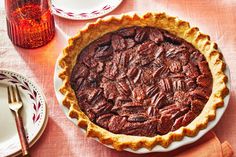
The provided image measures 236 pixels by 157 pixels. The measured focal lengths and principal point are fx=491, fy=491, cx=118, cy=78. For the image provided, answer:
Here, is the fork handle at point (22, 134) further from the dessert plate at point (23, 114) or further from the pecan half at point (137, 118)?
the pecan half at point (137, 118)

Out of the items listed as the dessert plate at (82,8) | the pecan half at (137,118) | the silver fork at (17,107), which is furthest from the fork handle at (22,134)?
the dessert plate at (82,8)

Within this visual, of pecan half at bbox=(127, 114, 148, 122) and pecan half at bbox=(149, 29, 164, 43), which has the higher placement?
pecan half at bbox=(149, 29, 164, 43)

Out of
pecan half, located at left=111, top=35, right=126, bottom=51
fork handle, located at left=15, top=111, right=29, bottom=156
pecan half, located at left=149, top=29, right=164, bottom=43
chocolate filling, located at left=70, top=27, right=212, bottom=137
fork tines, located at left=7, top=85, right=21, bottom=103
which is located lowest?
fork handle, located at left=15, top=111, right=29, bottom=156

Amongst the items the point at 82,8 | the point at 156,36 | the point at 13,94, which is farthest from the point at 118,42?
the point at 13,94

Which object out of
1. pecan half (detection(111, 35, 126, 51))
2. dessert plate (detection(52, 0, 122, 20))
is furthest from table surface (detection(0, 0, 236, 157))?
pecan half (detection(111, 35, 126, 51))

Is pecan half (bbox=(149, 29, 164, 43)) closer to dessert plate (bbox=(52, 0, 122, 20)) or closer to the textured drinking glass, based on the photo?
dessert plate (bbox=(52, 0, 122, 20))
